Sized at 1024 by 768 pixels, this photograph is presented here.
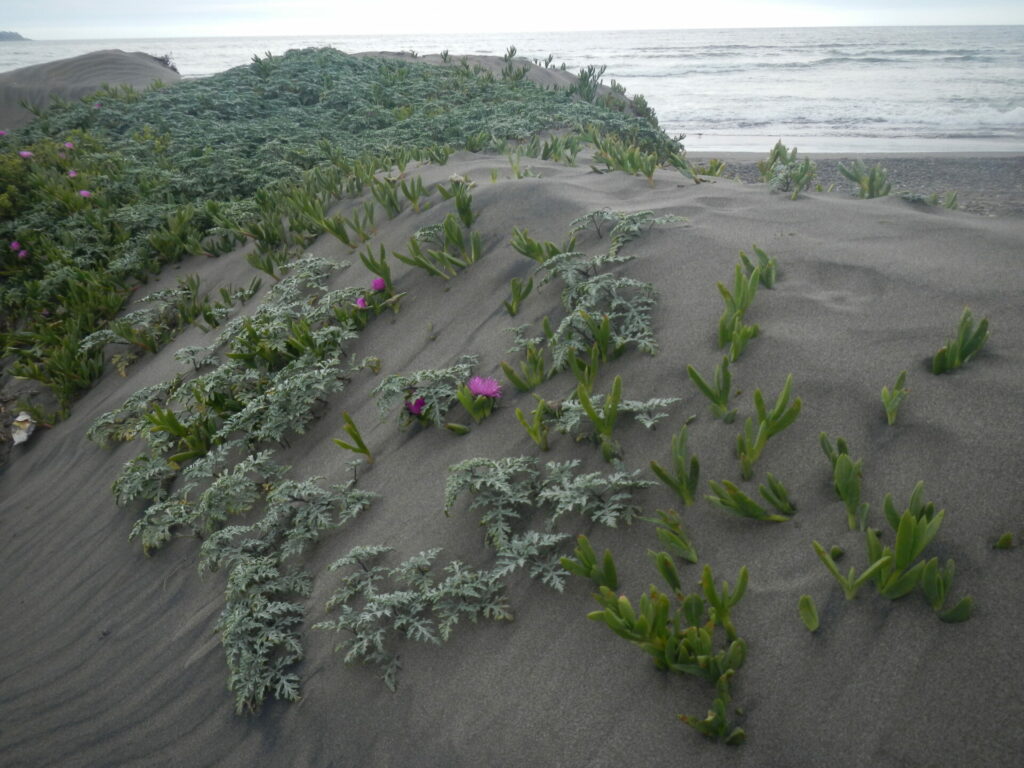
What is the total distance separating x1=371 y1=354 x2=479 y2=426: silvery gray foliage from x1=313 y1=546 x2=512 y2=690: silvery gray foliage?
29.7 inches

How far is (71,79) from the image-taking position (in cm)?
1434

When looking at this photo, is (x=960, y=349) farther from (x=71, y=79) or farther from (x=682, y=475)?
(x=71, y=79)

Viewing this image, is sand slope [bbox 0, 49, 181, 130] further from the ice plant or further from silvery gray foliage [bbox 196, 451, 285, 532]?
the ice plant

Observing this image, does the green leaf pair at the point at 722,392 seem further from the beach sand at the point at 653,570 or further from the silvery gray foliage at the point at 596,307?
the silvery gray foliage at the point at 596,307

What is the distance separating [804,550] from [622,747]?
710 mm

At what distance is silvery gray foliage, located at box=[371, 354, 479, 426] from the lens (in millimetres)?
2645

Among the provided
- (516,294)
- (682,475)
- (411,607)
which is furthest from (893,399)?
(516,294)

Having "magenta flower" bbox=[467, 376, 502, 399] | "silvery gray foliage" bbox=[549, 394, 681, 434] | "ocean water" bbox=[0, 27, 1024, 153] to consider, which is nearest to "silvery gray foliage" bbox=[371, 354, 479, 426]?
"magenta flower" bbox=[467, 376, 502, 399]

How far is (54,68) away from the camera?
1481cm

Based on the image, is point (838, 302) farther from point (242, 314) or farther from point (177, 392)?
point (242, 314)

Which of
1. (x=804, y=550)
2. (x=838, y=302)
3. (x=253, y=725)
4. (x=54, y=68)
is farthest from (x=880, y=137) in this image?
(x=54, y=68)

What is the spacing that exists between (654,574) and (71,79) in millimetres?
18496

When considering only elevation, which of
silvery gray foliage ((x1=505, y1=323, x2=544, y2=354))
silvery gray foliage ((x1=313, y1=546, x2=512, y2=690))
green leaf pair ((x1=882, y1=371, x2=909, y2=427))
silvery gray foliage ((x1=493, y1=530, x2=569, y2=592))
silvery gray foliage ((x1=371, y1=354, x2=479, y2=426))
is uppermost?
green leaf pair ((x1=882, y1=371, x2=909, y2=427))

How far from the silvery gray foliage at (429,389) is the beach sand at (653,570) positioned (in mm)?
127
